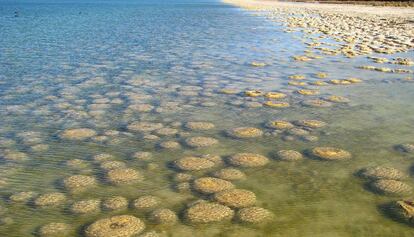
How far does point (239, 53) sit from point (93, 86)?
26.2 ft

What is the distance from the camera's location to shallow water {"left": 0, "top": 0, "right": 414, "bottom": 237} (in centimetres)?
506

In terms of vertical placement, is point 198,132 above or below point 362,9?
below

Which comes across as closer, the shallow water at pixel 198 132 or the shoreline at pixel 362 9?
the shallow water at pixel 198 132

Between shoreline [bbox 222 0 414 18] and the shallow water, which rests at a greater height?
shoreline [bbox 222 0 414 18]

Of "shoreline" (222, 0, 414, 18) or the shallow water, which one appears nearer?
the shallow water

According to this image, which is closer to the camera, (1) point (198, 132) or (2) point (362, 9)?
(1) point (198, 132)

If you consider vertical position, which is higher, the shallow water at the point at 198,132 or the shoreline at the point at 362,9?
the shoreline at the point at 362,9

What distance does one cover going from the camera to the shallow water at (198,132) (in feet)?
16.6

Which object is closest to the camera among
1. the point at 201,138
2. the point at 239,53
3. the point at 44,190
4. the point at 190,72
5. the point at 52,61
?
the point at 44,190

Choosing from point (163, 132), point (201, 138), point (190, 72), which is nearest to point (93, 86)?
point (190, 72)

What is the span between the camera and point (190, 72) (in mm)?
13609

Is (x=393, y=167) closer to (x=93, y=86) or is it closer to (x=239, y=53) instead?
(x=93, y=86)

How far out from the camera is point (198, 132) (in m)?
7.96

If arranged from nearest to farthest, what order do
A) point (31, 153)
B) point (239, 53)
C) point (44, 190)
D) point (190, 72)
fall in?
point (44, 190), point (31, 153), point (190, 72), point (239, 53)
